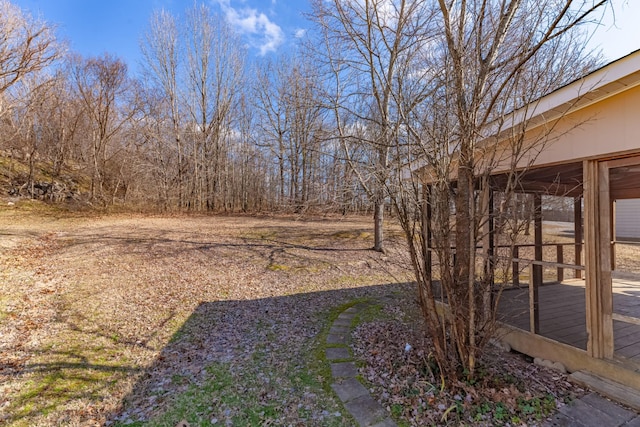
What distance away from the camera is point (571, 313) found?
4.11 m

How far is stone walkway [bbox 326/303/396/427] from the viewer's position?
91.3 inches

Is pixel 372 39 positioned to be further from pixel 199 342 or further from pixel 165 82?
pixel 165 82

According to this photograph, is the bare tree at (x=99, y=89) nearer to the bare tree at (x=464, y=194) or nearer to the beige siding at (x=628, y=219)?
the bare tree at (x=464, y=194)

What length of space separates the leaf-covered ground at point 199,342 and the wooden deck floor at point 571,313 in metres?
0.77

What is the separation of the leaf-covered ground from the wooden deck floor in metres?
0.77

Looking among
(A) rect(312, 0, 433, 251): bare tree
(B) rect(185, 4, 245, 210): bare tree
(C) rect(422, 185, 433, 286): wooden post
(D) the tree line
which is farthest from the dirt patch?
(B) rect(185, 4, 245, 210): bare tree

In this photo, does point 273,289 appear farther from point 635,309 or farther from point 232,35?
point 232,35

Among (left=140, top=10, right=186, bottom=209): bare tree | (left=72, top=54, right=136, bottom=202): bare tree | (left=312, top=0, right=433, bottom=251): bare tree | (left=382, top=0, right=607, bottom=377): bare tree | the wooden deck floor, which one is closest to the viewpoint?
(left=382, top=0, right=607, bottom=377): bare tree

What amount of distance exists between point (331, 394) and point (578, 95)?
3.36 meters

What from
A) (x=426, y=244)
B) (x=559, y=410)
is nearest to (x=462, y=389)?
(x=559, y=410)

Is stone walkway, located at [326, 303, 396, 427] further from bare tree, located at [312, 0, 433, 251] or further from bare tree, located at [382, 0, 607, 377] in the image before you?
bare tree, located at [312, 0, 433, 251]

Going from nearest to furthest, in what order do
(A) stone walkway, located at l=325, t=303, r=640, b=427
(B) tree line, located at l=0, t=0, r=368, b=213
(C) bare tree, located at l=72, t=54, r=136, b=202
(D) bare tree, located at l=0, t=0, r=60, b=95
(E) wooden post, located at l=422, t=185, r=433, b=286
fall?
(A) stone walkway, located at l=325, t=303, r=640, b=427 → (E) wooden post, located at l=422, t=185, r=433, b=286 → (D) bare tree, located at l=0, t=0, r=60, b=95 → (C) bare tree, located at l=72, t=54, r=136, b=202 → (B) tree line, located at l=0, t=0, r=368, b=213

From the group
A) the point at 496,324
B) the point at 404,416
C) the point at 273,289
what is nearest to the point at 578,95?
the point at 496,324

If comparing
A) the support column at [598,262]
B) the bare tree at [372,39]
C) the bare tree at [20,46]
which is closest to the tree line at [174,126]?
the bare tree at [372,39]
